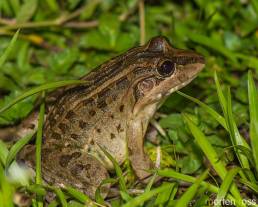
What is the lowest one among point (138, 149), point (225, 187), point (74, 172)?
point (225, 187)

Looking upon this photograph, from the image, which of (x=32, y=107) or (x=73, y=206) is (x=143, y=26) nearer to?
(x=32, y=107)

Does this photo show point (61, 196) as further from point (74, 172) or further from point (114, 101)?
point (114, 101)

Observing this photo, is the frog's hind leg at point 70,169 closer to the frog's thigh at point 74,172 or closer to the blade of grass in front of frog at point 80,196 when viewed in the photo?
the frog's thigh at point 74,172

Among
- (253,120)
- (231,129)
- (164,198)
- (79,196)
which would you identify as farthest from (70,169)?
(253,120)

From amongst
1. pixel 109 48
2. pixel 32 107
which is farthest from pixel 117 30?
pixel 32 107

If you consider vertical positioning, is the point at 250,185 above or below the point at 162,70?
below

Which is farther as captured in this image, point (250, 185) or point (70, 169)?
point (70, 169)

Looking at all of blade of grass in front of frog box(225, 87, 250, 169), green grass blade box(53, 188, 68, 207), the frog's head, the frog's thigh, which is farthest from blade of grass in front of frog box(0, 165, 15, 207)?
blade of grass in front of frog box(225, 87, 250, 169)
